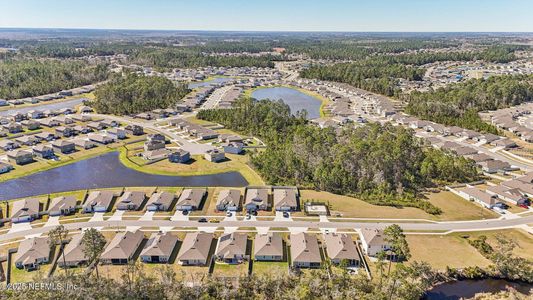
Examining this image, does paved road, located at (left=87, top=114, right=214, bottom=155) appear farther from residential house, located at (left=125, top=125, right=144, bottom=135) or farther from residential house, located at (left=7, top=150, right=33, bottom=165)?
residential house, located at (left=7, top=150, right=33, bottom=165)

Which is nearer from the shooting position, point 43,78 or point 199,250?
point 199,250

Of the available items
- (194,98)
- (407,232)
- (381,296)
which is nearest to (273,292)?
(381,296)

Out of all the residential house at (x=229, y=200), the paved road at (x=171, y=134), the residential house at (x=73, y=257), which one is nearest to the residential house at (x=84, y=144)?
the paved road at (x=171, y=134)

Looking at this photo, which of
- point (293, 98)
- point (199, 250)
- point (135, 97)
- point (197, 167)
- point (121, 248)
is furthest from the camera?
point (293, 98)

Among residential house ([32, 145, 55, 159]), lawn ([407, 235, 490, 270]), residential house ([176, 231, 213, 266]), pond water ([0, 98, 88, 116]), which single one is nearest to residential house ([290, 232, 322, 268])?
residential house ([176, 231, 213, 266])

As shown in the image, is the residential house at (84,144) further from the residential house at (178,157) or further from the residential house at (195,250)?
the residential house at (195,250)

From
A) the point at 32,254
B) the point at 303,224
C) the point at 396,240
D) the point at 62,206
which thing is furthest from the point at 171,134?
the point at 396,240

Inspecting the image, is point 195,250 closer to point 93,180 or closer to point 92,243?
point 92,243
